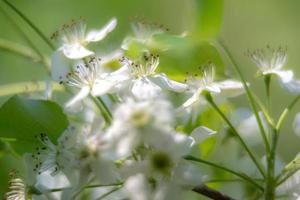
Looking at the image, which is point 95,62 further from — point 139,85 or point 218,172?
point 218,172

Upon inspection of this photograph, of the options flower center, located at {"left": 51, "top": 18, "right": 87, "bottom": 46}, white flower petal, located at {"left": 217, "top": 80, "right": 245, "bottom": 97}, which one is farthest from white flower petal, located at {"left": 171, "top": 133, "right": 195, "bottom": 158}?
flower center, located at {"left": 51, "top": 18, "right": 87, "bottom": 46}

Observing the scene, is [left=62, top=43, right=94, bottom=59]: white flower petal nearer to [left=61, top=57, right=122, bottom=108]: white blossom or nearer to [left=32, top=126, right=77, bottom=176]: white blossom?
[left=61, top=57, right=122, bottom=108]: white blossom

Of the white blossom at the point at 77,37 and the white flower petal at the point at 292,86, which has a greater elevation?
the white blossom at the point at 77,37

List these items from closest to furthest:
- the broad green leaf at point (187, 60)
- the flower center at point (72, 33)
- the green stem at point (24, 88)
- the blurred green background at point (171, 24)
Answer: the broad green leaf at point (187, 60)
the flower center at point (72, 33)
the green stem at point (24, 88)
the blurred green background at point (171, 24)

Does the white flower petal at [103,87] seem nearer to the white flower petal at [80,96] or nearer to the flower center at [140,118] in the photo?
the white flower petal at [80,96]

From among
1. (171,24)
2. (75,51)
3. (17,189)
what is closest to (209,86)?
(75,51)

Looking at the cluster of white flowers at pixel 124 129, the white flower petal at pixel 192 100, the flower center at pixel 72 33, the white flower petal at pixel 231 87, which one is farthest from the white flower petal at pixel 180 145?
the flower center at pixel 72 33

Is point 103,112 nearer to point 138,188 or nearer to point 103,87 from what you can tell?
point 103,87

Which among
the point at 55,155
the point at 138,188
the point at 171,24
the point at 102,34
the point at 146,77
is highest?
the point at 171,24

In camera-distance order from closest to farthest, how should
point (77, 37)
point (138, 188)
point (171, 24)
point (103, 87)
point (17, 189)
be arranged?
1. point (138, 188)
2. point (103, 87)
3. point (17, 189)
4. point (77, 37)
5. point (171, 24)
